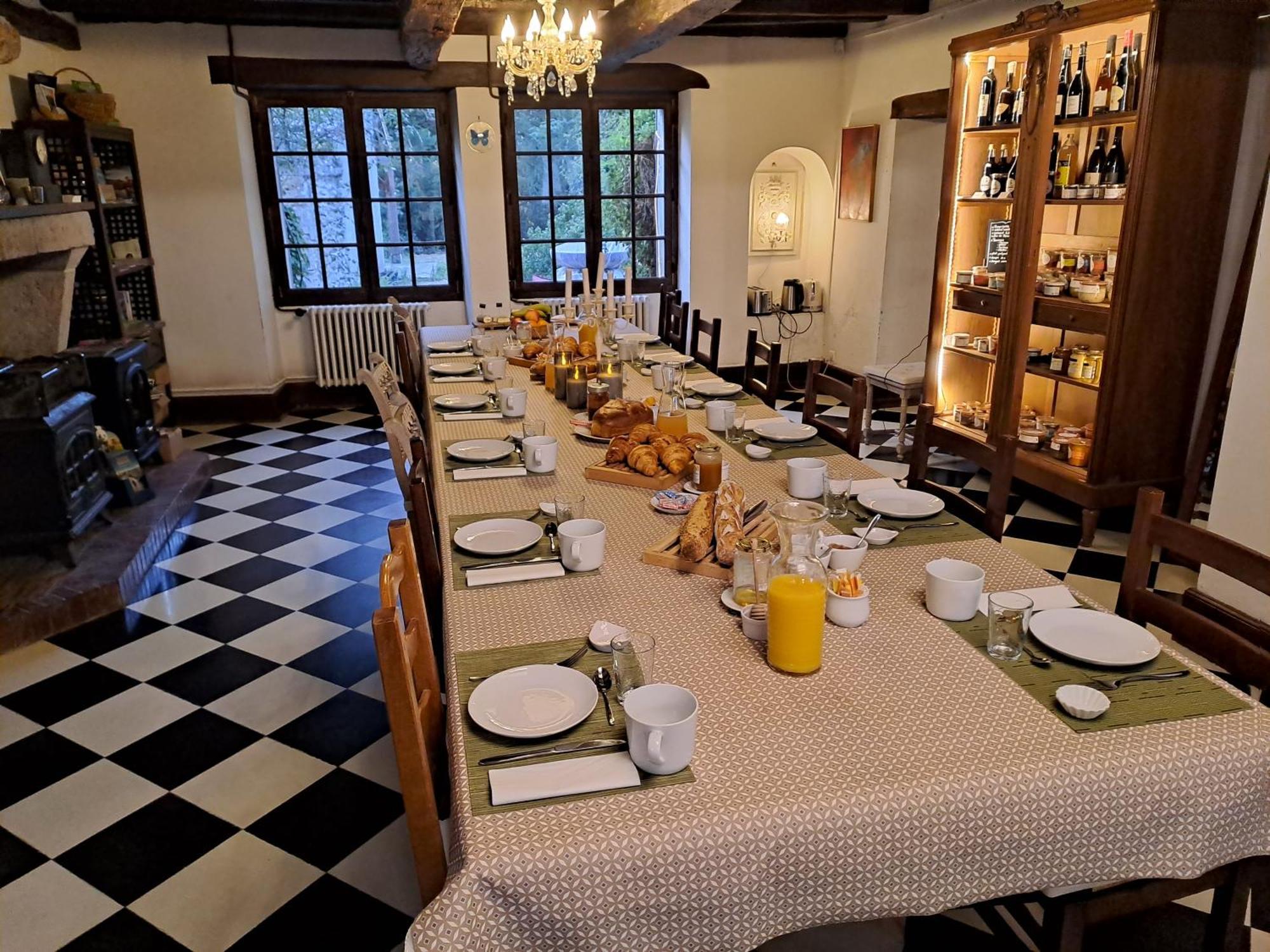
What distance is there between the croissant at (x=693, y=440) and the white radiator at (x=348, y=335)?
419 cm

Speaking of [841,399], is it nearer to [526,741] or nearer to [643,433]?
[643,433]

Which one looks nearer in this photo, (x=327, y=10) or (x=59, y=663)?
(x=59, y=663)

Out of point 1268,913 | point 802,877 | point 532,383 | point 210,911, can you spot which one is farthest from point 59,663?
point 1268,913

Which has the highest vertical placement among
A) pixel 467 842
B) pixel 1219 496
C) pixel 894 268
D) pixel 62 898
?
pixel 894 268

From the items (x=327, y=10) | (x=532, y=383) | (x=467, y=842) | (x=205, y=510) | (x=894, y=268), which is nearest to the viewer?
(x=467, y=842)

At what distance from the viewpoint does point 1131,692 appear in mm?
1441

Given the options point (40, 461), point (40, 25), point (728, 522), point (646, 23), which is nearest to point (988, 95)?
point (646, 23)

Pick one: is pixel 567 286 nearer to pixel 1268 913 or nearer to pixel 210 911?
pixel 210 911

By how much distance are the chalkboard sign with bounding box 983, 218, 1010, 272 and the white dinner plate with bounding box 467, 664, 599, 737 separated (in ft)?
12.8

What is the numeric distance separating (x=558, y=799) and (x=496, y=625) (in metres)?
0.53

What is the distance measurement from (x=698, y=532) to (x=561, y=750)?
71 centimetres

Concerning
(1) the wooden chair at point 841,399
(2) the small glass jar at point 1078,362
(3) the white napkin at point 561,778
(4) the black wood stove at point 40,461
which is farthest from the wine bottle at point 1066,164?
(4) the black wood stove at point 40,461

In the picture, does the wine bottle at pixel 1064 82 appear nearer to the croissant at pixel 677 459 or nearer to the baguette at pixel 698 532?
the croissant at pixel 677 459

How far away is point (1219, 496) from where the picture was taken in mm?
3268
